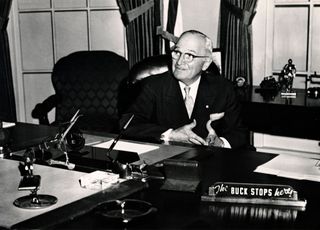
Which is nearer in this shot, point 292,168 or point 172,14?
point 292,168

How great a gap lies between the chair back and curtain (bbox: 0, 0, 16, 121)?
2.50ft

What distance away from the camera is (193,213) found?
1534mm

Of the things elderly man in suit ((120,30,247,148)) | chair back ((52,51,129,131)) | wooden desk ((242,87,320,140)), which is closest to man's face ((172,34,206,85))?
elderly man in suit ((120,30,247,148))

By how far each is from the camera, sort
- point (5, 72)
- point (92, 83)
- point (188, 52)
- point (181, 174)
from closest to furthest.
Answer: point (181, 174) → point (188, 52) → point (92, 83) → point (5, 72)

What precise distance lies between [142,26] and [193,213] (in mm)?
3502

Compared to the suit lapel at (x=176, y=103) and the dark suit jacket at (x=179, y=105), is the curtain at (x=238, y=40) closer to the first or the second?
the dark suit jacket at (x=179, y=105)

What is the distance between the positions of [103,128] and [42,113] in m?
0.52

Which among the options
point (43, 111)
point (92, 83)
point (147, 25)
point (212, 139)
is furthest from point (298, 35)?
point (43, 111)

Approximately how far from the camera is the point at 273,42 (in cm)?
442

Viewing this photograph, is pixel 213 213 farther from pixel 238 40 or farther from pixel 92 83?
pixel 92 83

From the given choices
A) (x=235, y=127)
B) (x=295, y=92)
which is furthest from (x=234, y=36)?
(x=235, y=127)

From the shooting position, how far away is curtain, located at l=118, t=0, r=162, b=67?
480cm

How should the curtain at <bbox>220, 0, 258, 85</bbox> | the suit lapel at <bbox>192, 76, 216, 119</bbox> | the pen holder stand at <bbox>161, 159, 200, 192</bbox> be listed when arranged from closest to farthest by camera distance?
the pen holder stand at <bbox>161, 159, 200, 192</bbox>, the suit lapel at <bbox>192, 76, 216, 119</bbox>, the curtain at <bbox>220, 0, 258, 85</bbox>

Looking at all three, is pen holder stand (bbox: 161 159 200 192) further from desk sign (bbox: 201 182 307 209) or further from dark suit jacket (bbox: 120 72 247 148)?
dark suit jacket (bbox: 120 72 247 148)
